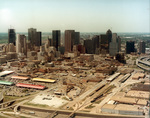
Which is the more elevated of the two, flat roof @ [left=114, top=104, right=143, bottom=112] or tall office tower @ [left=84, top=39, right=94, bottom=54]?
tall office tower @ [left=84, top=39, right=94, bottom=54]

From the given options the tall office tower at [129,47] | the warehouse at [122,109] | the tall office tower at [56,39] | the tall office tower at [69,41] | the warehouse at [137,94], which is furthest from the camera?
the tall office tower at [56,39]

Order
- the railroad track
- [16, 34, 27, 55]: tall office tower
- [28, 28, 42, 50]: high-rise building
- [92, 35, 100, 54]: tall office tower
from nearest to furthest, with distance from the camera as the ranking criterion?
1. the railroad track
2. [16, 34, 27, 55]: tall office tower
3. [92, 35, 100, 54]: tall office tower
4. [28, 28, 42, 50]: high-rise building

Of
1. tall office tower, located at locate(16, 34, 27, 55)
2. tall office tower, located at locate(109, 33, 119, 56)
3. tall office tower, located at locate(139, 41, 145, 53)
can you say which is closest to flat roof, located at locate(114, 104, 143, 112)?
tall office tower, located at locate(109, 33, 119, 56)

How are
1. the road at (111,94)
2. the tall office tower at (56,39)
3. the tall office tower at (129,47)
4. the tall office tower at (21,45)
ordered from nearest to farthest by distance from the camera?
1. the road at (111,94)
2. the tall office tower at (21,45)
3. the tall office tower at (129,47)
4. the tall office tower at (56,39)

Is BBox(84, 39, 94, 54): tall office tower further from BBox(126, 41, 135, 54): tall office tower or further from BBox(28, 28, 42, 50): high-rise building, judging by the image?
BBox(28, 28, 42, 50): high-rise building

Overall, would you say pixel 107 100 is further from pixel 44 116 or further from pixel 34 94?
pixel 34 94

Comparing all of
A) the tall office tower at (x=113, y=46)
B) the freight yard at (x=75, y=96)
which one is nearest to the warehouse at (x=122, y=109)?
the freight yard at (x=75, y=96)

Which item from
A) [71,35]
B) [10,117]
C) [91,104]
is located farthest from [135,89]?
[71,35]

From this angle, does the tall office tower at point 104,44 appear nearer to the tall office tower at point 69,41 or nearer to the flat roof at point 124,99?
the tall office tower at point 69,41

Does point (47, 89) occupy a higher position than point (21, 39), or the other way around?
point (21, 39)
